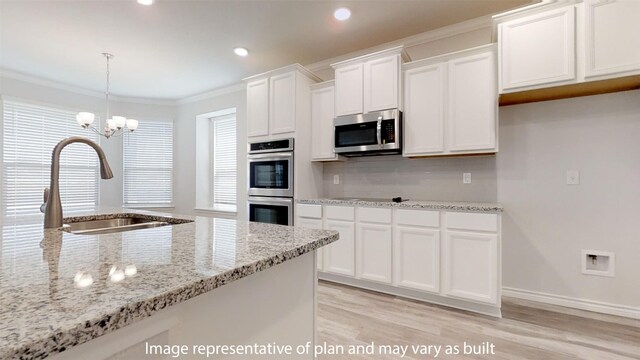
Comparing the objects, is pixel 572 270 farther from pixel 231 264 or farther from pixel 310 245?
pixel 231 264

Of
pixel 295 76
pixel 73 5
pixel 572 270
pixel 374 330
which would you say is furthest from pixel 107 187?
pixel 572 270

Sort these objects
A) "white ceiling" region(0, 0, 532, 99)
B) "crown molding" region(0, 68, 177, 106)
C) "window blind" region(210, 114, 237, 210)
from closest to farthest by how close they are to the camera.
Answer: "white ceiling" region(0, 0, 532, 99), "crown molding" region(0, 68, 177, 106), "window blind" region(210, 114, 237, 210)

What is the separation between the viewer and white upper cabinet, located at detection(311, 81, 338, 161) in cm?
338

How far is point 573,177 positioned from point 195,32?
3870 millimetres

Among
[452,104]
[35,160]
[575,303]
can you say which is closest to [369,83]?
[452,104]

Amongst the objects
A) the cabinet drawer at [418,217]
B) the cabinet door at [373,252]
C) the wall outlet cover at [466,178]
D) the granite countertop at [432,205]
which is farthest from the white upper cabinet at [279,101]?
the wall outlet cover at [466,178]

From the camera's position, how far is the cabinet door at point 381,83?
2.88 metres

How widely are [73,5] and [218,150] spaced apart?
113 inches

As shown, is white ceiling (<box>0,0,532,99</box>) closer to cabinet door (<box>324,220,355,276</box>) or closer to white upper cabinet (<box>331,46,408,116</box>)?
white upper cabinet (<box>331,46,408,116</box>)

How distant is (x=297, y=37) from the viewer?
3.11 m

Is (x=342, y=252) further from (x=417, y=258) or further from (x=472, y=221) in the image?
(x=472, y=221)

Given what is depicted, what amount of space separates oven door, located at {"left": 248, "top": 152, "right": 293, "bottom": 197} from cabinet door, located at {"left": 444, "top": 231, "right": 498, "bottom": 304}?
69.9 inches

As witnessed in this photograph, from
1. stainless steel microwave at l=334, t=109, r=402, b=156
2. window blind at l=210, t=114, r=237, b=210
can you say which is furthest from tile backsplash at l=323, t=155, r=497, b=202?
window blind at l=210, t=114, r=237, b=210

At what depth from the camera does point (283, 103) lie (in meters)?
3.42
